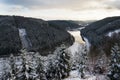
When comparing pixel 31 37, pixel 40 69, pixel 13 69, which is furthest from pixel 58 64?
pixel 31 37

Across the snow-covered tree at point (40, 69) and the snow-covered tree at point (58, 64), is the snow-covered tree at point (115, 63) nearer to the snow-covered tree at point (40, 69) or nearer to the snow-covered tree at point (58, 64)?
the snow-covered tree at point (58, 64)

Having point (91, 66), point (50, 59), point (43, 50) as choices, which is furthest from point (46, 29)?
point (50, 59)

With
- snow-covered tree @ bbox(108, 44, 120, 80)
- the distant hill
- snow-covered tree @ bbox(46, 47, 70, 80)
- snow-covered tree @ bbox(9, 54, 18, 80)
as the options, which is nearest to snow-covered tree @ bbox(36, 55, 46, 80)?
snow-covered tree @ bbox(9, 54, 18, 80)

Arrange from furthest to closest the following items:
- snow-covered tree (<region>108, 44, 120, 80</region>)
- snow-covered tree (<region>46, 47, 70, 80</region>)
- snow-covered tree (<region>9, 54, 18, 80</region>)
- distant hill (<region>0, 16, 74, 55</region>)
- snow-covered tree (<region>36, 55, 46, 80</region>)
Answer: distant hill (<region>0, 16, 74, 55</region>), snow-covered tree (<region>46, 47, 70, 80</region>), snow-covered tree (<region>36, 55, 46, 80</region>), snow-covered tree (<region>108, 44, 120, 80</region>), snow-covered tree (<region>9, 54, 18, 80</region>)

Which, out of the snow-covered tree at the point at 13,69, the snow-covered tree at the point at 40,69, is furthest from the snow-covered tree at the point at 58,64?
the snow-covered tree at the point at 13,69

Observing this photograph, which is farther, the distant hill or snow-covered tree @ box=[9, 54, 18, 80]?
the distant hill

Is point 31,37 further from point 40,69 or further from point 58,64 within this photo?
point 40,69

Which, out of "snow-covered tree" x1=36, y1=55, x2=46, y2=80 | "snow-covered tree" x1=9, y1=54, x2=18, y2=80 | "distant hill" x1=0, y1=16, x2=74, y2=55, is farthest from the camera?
"distant hill" x1=0, y1=16, x2=74, y2=55

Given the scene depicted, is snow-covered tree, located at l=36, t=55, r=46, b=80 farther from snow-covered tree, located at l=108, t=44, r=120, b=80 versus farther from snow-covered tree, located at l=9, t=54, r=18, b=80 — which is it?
snow-covered tree, located at l=108, t=44, r=120, b=80
